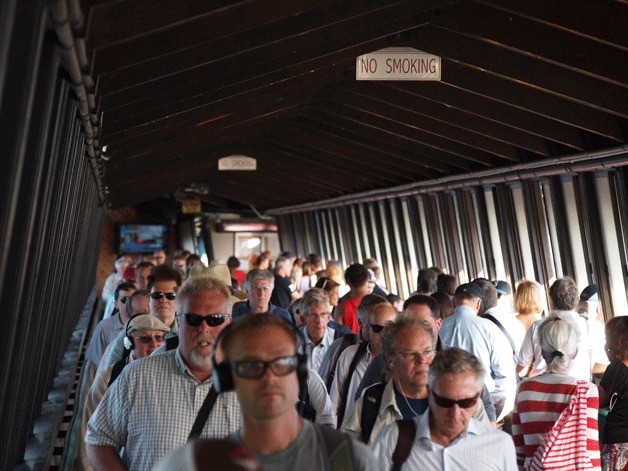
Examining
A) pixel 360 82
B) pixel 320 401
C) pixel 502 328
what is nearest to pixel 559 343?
pixel 320 401

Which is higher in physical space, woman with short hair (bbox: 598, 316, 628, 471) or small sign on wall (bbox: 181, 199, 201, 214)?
small sign on wall (bbox: 181, 199, 201, 214)

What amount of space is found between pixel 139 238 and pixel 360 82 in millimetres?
24212

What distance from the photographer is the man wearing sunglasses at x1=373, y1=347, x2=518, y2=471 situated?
4.19 meters

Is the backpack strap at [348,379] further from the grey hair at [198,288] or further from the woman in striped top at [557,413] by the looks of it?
the grey hair at [198,288]

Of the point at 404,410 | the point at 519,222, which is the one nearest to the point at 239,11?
the point at 404,410

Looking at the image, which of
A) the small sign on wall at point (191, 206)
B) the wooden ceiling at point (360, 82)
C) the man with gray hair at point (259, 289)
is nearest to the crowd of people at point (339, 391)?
the man with gray hair at point (259, 289)

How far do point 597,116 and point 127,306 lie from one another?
603cm

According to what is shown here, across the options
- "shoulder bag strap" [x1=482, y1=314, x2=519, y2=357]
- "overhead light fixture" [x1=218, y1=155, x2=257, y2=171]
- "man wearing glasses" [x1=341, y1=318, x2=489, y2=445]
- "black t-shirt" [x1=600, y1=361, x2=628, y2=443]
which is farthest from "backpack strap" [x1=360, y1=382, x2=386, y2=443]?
"overhead light fixture" [x1=218, y1=155, x2=257, y2=171]

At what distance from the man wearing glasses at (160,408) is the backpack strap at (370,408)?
1.02m

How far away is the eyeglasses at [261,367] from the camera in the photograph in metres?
2.69

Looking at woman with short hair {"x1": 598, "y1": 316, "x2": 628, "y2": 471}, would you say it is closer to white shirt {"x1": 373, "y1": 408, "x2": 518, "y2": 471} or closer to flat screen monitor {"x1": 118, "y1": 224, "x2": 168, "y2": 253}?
white shirt {"x1": 373, "y1": 408, "x2": 518, "y2": 471}

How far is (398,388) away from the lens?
5.18 meters

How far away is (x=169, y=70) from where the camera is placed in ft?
26.4

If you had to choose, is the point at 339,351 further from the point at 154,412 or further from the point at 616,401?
the point at 154,412
